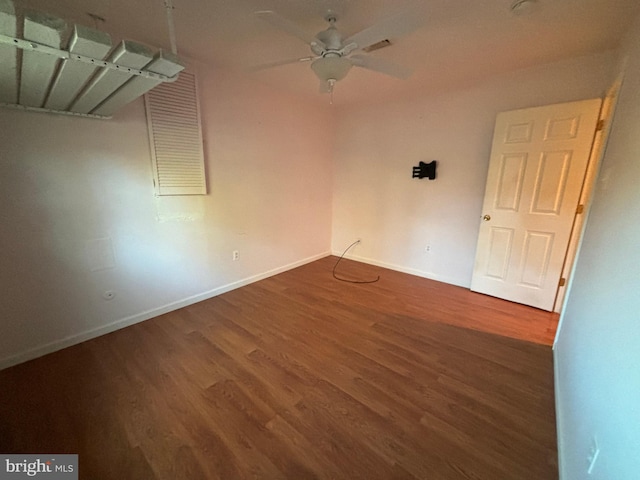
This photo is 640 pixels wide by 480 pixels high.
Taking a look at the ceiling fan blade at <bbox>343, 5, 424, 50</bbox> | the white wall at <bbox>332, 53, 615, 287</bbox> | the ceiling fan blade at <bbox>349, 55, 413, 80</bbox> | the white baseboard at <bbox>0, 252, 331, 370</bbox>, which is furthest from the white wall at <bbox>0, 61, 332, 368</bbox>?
the ceiling fan blade at <bbox>343, 5, 424, 50</bbox>

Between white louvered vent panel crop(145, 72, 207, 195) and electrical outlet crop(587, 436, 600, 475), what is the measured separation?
10.4 ft

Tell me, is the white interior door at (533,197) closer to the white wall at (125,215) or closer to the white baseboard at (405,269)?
the white baseboard at (405,269)

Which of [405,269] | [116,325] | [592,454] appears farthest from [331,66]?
[405,269]

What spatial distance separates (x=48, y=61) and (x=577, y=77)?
393 centimetres

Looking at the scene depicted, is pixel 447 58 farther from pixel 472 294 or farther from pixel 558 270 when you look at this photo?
pixel 472 294

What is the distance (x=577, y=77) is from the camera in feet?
7.94

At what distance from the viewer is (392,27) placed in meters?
1.40

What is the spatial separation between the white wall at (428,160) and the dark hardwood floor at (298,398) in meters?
1.19

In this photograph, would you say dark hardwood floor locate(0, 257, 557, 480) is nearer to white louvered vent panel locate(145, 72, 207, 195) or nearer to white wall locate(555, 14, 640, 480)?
white wall locate(555, 14, 640, 480)

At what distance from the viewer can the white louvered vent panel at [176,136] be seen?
7.69 ft

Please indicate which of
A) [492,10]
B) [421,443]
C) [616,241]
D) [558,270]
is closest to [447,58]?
[492,10]

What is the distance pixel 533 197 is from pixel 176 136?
3.67 meters

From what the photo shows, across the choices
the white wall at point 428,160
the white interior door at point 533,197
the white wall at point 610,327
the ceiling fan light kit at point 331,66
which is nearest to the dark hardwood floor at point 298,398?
the white wall at point 610,327

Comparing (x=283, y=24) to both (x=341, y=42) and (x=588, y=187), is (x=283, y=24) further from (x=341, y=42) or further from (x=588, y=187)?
(x=588, y=187)
